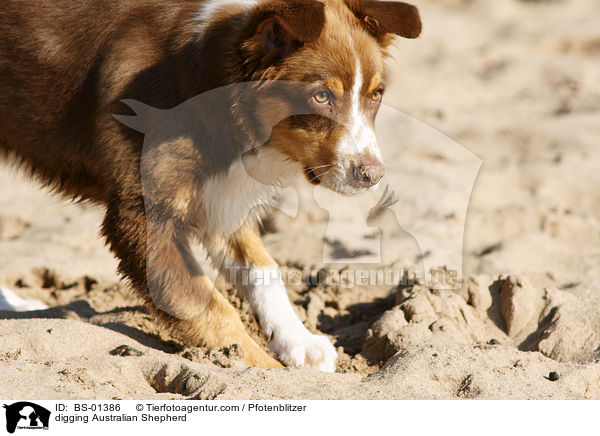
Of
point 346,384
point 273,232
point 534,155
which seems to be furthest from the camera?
point 534,155

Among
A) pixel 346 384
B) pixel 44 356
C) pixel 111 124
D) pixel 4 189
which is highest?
pixel 111 124

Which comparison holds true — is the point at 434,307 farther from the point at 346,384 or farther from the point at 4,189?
the point at 4,189

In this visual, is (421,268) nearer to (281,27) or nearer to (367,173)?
(367,173)

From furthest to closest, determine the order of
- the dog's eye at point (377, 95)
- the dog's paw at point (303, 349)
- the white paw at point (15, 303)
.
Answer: the white paw at point (15, 303) < the dog's paw at point (303, 349) < the dog's eye at point (377, 95)

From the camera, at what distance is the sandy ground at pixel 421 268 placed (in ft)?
11.8

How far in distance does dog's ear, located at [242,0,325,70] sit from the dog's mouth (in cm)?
63

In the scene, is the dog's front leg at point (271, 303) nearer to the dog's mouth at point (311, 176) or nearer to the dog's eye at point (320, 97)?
the dog's mouth at point (311, 176)

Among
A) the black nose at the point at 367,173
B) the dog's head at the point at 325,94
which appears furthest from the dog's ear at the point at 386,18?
the black nose at the point at 367,173

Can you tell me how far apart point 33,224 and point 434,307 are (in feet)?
13.0

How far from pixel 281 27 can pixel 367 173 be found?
88cm

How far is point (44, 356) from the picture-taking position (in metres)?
3.82
